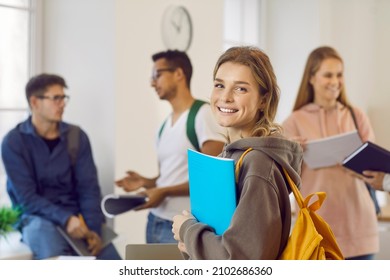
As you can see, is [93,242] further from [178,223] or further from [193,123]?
[178,223]

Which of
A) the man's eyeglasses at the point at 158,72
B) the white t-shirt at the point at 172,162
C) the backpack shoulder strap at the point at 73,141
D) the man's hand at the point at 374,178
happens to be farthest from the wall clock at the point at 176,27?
the man's hand at the point at 374,178

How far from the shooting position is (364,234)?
2004 millimetres

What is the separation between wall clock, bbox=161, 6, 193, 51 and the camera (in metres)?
2.41

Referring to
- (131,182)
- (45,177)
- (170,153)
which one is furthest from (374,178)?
(45,177)

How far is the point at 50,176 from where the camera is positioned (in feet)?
7.01

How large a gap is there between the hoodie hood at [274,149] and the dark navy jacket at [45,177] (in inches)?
47.9

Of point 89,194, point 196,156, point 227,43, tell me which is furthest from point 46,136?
point 196,156

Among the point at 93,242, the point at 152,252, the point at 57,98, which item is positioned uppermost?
the point at 57,98

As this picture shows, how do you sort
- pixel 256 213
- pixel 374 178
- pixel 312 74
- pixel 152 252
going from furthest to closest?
pixel 312 74 → pixel 374 178 → pixel 152 252 → pixel 256 213

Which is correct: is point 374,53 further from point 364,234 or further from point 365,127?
point 364,234

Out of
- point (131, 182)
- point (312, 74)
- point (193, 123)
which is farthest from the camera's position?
point (131, 182)

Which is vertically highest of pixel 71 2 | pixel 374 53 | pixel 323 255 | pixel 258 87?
pixel 71 2

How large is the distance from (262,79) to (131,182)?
137 cm
